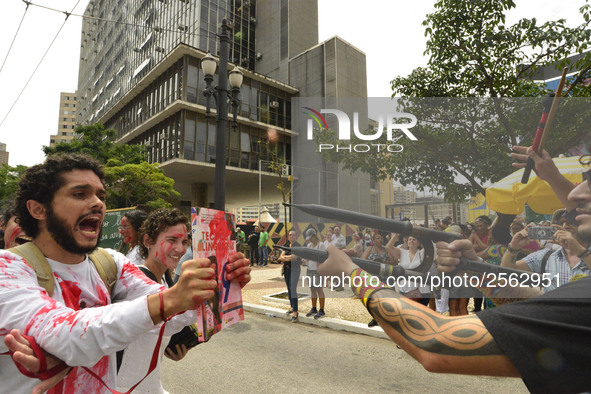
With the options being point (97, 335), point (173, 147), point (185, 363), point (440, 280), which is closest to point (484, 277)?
point (440, 280)

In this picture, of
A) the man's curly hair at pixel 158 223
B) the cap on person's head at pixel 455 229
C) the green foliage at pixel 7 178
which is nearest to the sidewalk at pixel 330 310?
the man's curly hair at pixel 158 223

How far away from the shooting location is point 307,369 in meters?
4.59

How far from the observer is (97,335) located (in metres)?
1.09

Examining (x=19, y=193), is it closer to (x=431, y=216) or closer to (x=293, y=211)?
(x=293, y=211)

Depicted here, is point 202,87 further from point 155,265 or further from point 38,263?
point 38,263

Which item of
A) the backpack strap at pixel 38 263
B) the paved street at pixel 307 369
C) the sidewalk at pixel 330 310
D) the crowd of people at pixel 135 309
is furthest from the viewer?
the sidewalk at pixel 330 310

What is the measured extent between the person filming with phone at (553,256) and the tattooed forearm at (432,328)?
197 centimetres

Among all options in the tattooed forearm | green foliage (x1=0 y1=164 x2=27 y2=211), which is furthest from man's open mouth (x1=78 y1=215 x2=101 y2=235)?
green foliage (x1=0 y1=164 x2=27 y2=211)

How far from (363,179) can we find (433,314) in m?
1.49

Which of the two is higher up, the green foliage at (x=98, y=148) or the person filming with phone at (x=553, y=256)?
the green foliage at (x=98, y=148)

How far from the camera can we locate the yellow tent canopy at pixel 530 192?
2.70 meters

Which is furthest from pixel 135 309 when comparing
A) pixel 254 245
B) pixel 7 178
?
pixel 7 178

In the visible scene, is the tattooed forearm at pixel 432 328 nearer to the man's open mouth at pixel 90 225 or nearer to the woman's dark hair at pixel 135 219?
the man's open mouth at pixel 90 225

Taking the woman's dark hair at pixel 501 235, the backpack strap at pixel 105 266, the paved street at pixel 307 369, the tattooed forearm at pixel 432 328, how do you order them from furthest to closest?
the paved street at pixel 307 369 < the woman's dark hair at pixel 501 235 < the backpack strap at pixel 105 266 < the tattooed forearm at pixel 432 328
